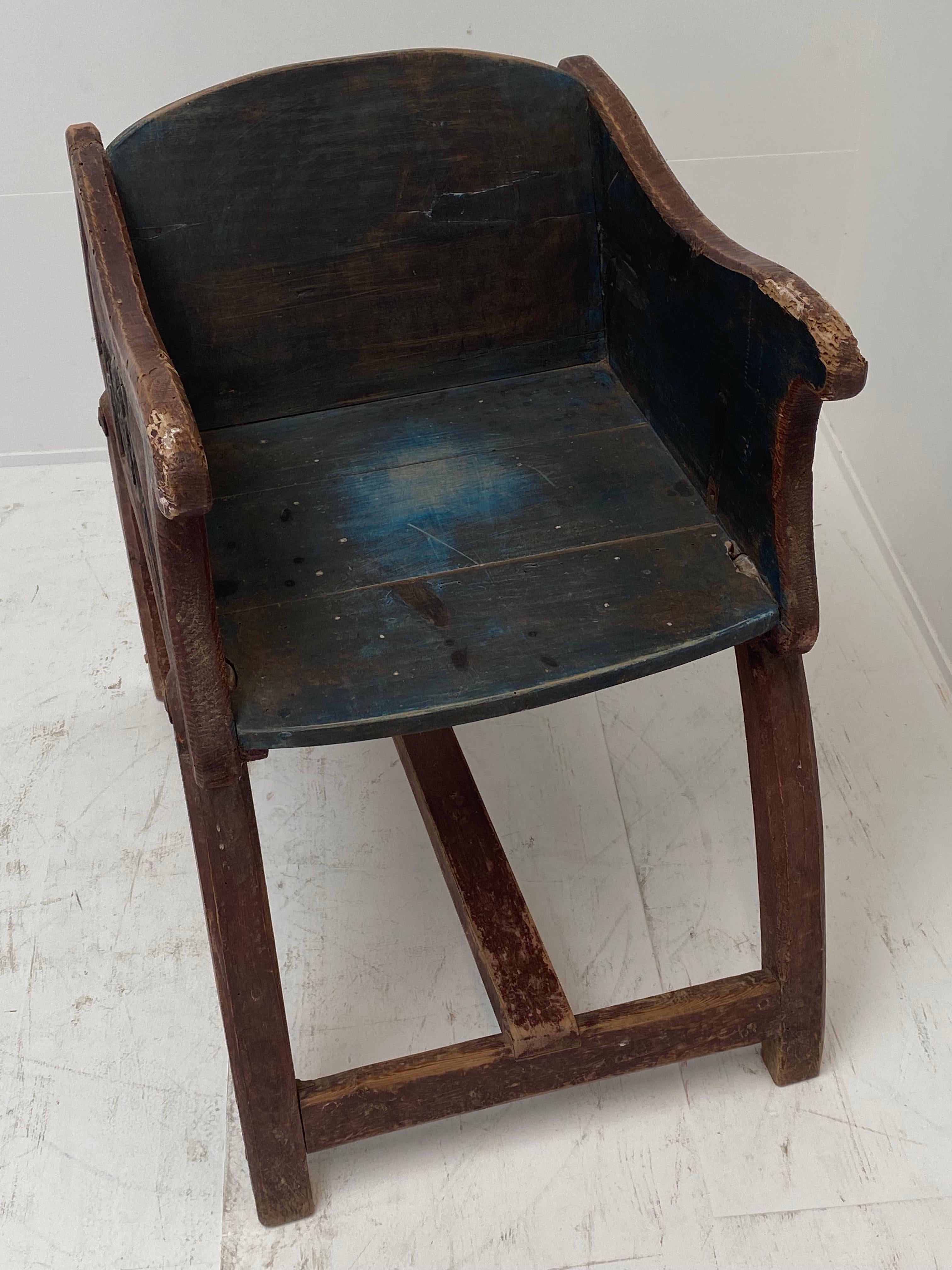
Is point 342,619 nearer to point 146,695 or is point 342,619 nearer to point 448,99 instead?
point 448,99

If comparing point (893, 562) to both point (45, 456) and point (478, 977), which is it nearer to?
point (478, 977)

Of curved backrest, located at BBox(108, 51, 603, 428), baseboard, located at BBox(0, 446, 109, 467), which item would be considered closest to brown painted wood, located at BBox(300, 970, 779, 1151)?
curved backrest, located at BBox(108, 51, 603, 428)

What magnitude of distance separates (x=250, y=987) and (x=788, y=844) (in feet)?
1.63

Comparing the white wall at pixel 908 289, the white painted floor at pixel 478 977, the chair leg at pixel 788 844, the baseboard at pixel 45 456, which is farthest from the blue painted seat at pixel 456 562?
the baseboard at pixel 45 456

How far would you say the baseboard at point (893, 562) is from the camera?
1.79m

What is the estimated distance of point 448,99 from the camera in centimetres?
131

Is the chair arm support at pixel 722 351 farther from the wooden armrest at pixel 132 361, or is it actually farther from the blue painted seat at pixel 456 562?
the wooden armrest at pixel 132 361

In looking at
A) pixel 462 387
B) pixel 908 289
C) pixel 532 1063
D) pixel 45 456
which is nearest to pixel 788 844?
pixel 532 1063

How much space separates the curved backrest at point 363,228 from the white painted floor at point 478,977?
1.74ft

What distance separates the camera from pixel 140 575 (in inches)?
62.9

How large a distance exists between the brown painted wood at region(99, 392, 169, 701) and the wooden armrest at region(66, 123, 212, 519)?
0.54 ft

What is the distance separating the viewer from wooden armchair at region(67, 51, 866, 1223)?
1033 mm

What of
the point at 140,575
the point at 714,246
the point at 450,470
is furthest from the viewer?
the point at 140,575

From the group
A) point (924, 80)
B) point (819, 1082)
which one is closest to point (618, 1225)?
point (819, 1082)
